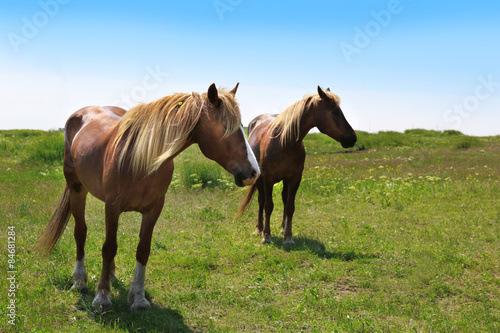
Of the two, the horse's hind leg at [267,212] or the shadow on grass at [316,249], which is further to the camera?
the horse's hind leg at [267,212]

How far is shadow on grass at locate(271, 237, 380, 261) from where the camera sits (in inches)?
223

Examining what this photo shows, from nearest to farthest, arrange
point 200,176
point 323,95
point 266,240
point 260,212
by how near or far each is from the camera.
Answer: point 323,95, point 266,240, point 260,212, point 200,176

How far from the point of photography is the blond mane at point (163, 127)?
10.5 feet

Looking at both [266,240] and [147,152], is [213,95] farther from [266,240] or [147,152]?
[266,240]

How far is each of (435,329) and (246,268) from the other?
2.40m

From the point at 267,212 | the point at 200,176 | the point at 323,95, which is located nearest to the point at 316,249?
the point at 267,212

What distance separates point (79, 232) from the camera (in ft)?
14.4

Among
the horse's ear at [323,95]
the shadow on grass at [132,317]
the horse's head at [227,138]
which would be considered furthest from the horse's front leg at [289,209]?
the horse's head at [227,138]

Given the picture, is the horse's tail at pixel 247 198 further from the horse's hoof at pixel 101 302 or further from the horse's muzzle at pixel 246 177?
the horse's muzzle at pixel 246 177

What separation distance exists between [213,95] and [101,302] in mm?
2325

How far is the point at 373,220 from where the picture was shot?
7.79m

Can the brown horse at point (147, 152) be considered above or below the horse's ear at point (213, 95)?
below

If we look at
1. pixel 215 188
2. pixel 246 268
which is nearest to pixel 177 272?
pixel 246 268

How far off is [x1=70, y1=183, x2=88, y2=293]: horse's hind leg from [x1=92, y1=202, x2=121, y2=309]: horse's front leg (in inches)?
23.9
